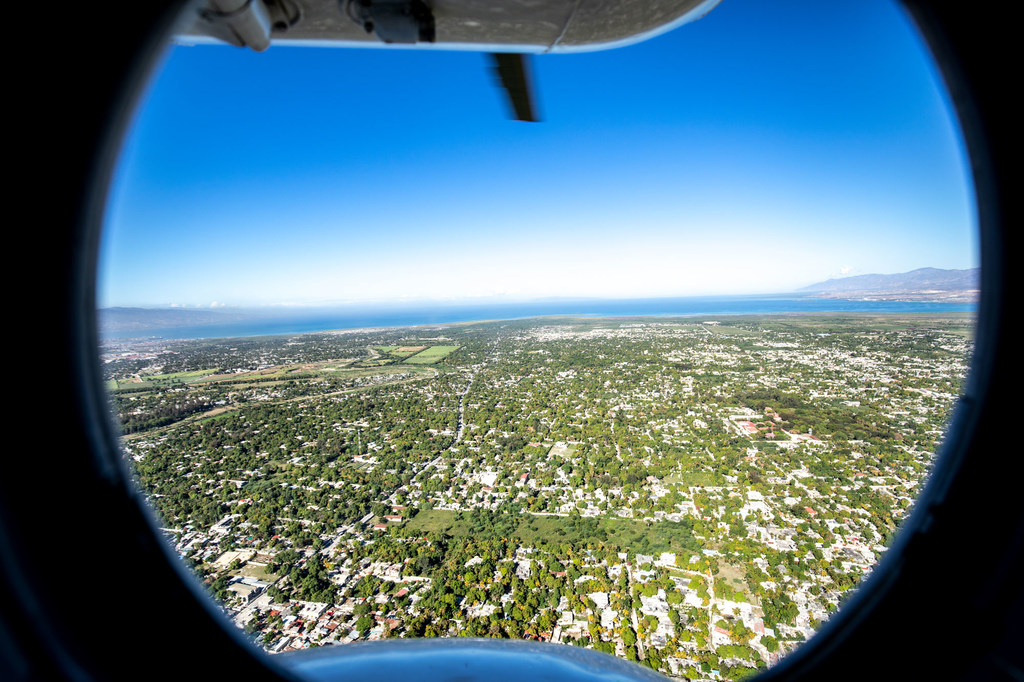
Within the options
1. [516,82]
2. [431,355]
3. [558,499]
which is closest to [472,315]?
[431,355]

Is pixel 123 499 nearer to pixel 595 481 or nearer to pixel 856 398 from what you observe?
pixel 595 481

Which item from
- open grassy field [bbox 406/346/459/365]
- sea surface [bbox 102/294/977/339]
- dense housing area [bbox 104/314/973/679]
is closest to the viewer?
dense housing area [bbox 104/314/973/679]

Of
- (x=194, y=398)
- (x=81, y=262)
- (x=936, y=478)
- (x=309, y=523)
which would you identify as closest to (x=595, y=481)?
(x=309, y=523)

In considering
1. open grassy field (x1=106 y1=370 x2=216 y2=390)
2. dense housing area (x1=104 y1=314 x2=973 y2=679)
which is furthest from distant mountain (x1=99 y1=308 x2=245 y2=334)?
dense housing area (x1=104 y1=314 x2=973 y2=679)

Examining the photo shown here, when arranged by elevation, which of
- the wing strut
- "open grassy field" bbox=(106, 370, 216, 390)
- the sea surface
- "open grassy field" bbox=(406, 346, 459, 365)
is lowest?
"open grassy field" bbox=(106, 370, 216, 390)

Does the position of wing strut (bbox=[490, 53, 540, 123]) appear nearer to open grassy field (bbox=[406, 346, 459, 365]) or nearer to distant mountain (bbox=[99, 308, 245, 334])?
open grassy field (bbox=[406, 346, 459, 365])

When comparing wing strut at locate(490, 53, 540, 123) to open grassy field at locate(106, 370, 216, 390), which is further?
open grassy field at locate(106, 370, 216, 390)

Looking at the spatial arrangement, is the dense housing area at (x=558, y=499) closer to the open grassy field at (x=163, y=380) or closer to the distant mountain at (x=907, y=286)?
the open grassy field at (x=163, y=380)

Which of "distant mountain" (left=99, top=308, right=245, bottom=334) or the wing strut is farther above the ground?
the wing strut
